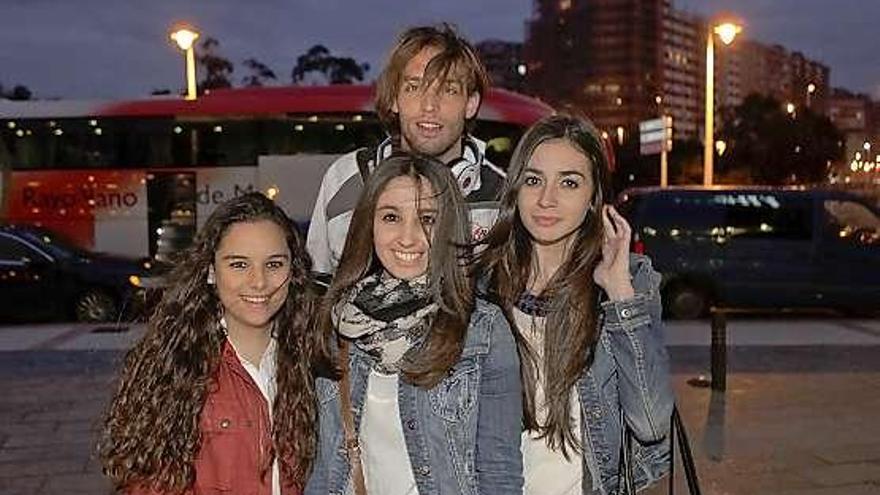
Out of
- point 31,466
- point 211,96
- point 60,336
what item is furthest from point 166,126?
point 31,466

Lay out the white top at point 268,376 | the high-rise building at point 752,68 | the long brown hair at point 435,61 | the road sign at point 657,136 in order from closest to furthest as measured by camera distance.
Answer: the white top at point 268,376 → the long brown hair at point 435,61 → the road sign at point 657,136 → the high-rise building at point 752,68

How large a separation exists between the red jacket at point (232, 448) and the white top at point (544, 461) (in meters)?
0.62

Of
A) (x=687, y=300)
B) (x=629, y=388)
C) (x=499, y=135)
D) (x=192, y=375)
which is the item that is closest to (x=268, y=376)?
(x=192, y=375)

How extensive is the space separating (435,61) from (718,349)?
240 inches

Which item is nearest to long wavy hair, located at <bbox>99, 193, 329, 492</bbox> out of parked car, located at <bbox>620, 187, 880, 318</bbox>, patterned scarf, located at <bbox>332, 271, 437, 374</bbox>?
patterned scarf, located at <bbox>332, 271, 437, 374</bbox>

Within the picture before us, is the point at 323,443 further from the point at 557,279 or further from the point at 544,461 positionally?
the point at 557,279

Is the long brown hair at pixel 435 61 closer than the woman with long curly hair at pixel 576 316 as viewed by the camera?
No

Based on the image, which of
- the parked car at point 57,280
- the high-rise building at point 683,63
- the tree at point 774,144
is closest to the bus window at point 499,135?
the parked car at point 57,280

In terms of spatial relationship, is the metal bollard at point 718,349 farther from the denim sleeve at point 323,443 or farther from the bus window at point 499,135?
the bus window at point 499,135

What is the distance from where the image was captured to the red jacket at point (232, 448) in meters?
2.66

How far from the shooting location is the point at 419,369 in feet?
8.13

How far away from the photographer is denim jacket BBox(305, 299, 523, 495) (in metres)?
2.47

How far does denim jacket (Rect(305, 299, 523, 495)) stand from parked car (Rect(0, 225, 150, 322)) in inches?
478

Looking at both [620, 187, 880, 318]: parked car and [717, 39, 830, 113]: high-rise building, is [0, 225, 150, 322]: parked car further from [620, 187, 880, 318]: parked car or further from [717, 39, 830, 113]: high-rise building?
[717, 39, 830, 113]: high-rise building
